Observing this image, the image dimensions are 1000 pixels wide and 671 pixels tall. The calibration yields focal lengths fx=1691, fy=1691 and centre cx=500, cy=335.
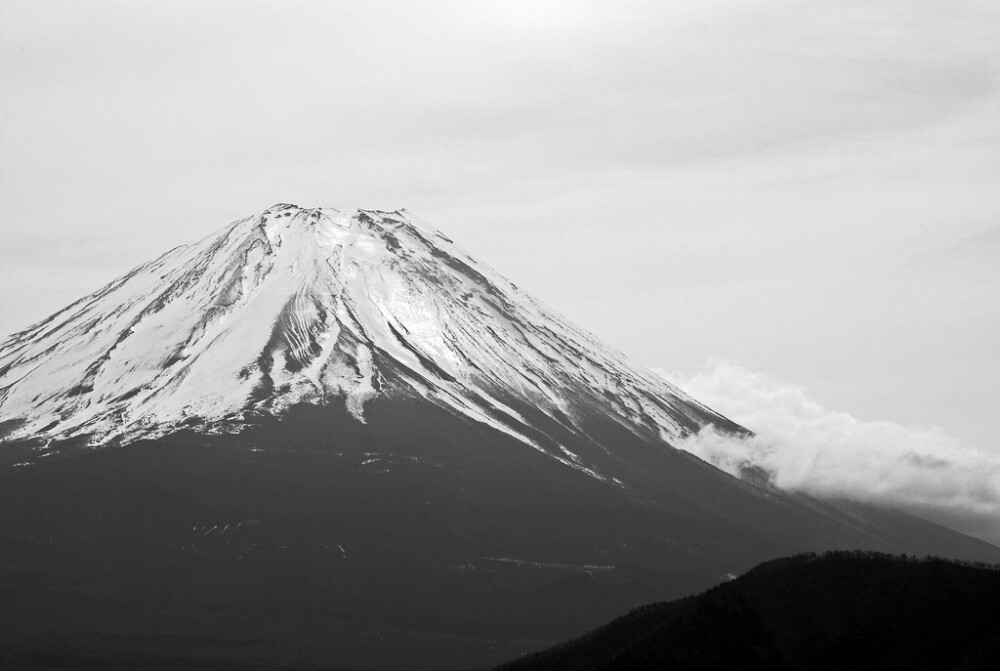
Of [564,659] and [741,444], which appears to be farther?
[741,444]

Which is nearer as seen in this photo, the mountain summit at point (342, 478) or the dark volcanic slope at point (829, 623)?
the dark volcanic slope at point (829, 623)

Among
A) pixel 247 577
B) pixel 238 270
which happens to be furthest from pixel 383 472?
pixel 238 270

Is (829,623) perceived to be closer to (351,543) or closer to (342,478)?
(351,543)

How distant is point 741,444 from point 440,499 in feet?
189

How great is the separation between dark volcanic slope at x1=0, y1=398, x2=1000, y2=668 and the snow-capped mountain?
5.43 metres

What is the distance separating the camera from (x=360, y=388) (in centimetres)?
16175

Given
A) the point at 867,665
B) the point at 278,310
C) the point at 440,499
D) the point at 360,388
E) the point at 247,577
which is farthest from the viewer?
the point at 278,310

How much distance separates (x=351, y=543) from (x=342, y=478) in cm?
805

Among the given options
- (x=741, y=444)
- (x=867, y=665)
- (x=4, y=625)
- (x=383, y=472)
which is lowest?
(x=4, y=625)

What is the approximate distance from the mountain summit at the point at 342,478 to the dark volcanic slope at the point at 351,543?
286 millimetres

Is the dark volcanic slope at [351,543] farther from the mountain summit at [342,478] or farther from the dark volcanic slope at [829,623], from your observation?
the dark volcanic slope at [829,623]

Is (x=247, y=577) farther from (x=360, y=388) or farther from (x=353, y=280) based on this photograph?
(x=353, y=280)

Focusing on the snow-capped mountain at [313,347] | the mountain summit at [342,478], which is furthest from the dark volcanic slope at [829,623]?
the snow-capped mountain at [313,347]

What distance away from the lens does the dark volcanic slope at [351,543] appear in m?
125
